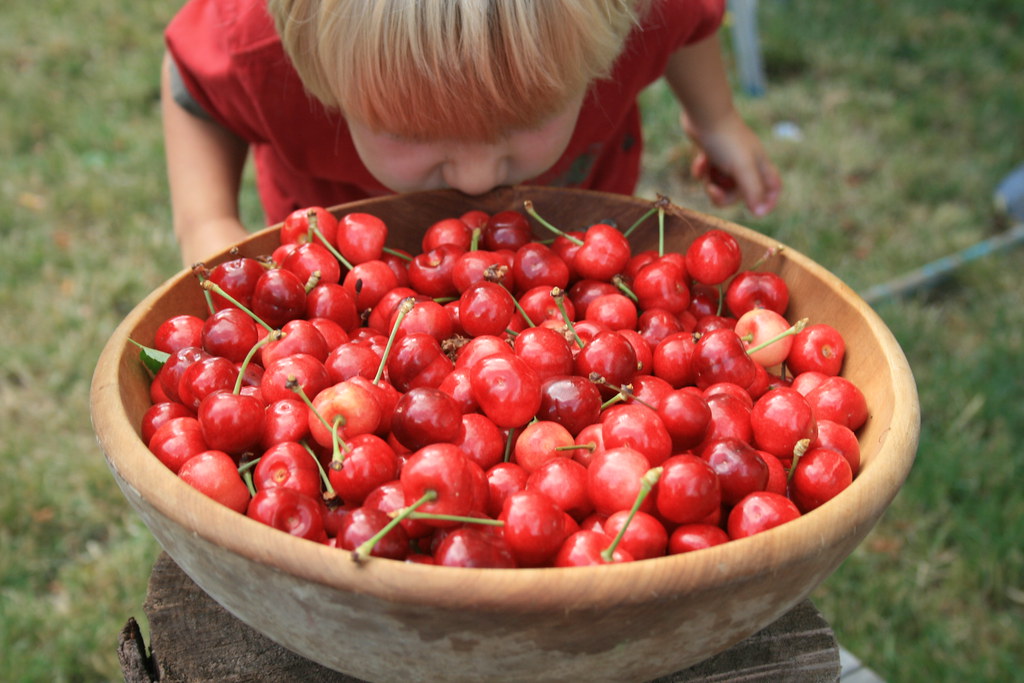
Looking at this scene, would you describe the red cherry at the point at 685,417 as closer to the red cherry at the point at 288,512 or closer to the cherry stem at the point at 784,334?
the cherry stem at the point at 784,334

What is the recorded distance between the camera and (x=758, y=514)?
1051 millimetres

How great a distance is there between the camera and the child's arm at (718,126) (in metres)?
2.31

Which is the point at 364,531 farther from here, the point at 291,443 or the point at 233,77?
the point at 233,77

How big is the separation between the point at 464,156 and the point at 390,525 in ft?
2.57

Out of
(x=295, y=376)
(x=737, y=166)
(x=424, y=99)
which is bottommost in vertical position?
(x=737, y=166)

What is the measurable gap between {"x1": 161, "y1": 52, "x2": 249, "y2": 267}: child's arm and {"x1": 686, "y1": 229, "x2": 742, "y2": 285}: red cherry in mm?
1013

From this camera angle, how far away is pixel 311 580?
34.3 inches

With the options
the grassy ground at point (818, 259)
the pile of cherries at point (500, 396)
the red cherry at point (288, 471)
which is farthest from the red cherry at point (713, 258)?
the grassy ground at point (818, 259)

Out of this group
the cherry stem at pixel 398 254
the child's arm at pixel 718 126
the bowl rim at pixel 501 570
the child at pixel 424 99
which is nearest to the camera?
the bowl rim at pixel 501 570

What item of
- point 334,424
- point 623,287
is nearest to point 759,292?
point 623,287

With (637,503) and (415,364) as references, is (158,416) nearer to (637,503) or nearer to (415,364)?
(415,364)

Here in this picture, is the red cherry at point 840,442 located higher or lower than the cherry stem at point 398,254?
lower

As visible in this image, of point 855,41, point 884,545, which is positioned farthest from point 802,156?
point 884,545

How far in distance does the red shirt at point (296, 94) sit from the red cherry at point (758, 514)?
109cm
